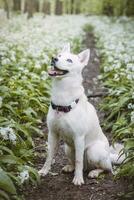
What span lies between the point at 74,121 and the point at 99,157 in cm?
65

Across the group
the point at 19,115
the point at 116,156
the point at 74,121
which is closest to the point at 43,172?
the point at 74,121

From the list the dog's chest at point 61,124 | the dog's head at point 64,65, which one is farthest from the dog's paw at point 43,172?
the dog's head at point 64,65

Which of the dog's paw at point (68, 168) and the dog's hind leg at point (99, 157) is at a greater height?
the dog's hind leg at point (99, 157)

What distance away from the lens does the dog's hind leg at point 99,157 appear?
20.8 feet

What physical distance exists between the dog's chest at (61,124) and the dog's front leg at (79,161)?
0.42ft

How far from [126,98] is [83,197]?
3.72m

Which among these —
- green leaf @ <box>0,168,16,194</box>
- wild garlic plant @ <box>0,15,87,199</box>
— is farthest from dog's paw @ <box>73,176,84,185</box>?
green leaf @ <box>0,168,16,194</box>

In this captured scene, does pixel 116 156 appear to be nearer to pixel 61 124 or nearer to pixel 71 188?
pixel 71 188

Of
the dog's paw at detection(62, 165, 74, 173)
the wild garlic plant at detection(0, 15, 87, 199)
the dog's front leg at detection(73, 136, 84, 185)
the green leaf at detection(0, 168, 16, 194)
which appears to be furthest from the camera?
the dog's paw at detection(62, 165, 74, 173)

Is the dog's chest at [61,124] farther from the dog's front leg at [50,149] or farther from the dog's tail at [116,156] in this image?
the dog's tail at [116,156]

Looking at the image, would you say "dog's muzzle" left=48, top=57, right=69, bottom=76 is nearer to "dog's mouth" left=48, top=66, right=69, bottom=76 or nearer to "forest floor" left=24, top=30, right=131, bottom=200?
"dog's mouth" left=48, top=66, right=69, bottom=76

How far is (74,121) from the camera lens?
6.11 metres

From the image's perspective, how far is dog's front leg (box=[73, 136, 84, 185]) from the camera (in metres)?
6.16

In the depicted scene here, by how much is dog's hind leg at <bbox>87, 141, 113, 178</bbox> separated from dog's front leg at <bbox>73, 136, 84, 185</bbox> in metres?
0.21
